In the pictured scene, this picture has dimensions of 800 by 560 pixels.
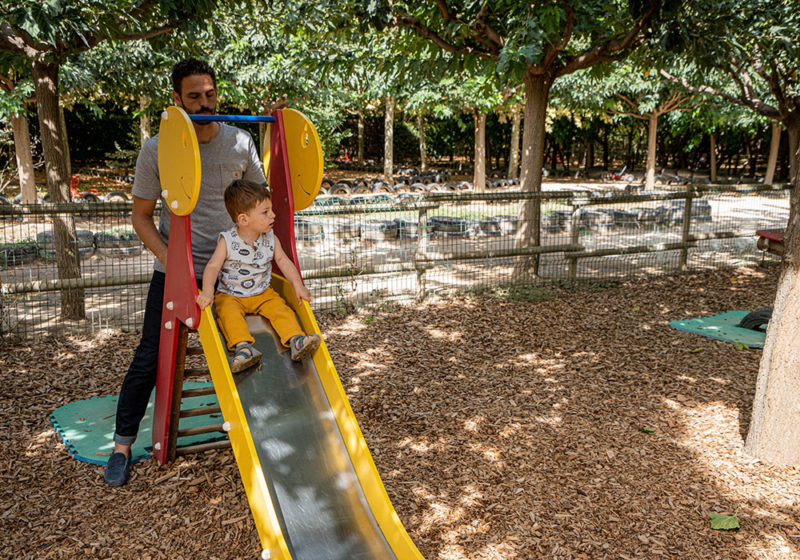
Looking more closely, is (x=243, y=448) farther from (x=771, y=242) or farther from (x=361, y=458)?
(x=771, y=242)

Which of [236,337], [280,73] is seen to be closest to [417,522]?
[236,337]

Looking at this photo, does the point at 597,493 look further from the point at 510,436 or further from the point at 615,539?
the point at 510,436

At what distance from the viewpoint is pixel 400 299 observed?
7.59 meters

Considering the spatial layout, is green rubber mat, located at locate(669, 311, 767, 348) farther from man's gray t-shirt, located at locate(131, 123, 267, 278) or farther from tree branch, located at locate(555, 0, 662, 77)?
man's gray t-shirt, located at locate(131, 123, 267, 278)

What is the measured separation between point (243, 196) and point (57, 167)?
445 centimetres

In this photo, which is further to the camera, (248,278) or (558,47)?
(558,47)

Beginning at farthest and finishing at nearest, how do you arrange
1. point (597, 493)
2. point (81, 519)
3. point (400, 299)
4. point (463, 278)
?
point (463, 278) < point (400, 299) < point (597, 493) < point (81, 519)

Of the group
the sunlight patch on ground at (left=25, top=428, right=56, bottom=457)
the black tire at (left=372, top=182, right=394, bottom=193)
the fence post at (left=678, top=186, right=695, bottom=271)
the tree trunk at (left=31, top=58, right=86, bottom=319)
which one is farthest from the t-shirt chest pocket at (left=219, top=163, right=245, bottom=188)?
the black tire at (left=372, top=182, right=394, bottom=193)

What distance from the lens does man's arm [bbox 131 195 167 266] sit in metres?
3.14

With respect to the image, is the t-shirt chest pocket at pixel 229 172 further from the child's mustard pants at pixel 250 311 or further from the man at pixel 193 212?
the child's mustard pants at pixel 250 311

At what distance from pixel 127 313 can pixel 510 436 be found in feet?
14.9

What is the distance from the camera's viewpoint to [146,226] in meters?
3.16

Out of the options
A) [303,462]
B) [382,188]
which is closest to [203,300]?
[303,462]

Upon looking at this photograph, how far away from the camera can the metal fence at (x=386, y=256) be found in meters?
6.17
